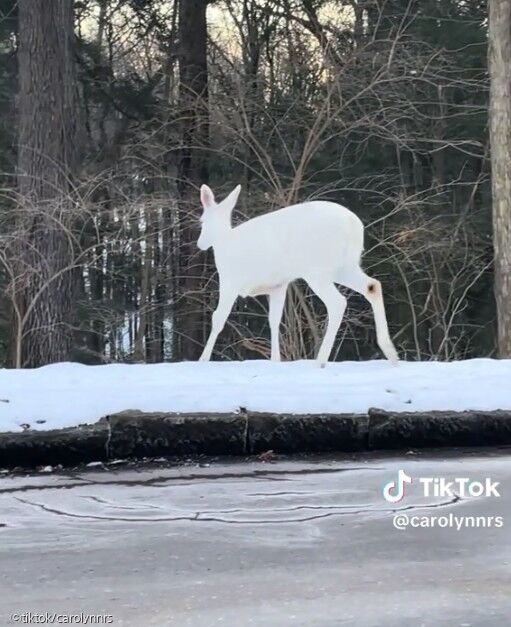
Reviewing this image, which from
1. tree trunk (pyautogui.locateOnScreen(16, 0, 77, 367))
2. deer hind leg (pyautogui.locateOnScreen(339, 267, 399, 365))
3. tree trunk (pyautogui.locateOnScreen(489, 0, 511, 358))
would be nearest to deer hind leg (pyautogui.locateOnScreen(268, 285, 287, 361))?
deer hind leg (pyautogui.locateOnScreen(339, 267, 399, 365))

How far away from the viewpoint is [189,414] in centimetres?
673

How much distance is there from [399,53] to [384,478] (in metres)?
12.6

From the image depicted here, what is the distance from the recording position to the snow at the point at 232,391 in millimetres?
6871

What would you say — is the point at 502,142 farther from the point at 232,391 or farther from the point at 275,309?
the point at 232,391

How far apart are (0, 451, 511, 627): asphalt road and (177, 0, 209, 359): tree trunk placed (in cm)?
1144

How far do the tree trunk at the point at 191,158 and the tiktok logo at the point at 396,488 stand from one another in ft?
37.4

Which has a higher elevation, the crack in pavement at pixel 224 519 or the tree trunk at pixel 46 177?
the tree trunk at pixel 46 177

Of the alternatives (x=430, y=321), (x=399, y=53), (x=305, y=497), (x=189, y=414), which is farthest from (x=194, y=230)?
(x=305, y=497)

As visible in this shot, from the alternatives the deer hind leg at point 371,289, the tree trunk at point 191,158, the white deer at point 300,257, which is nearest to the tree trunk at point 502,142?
the tree trunk at point 191,158

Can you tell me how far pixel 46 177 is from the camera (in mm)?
14516

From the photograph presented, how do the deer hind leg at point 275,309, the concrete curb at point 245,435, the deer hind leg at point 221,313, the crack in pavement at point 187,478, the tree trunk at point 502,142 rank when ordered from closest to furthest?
the crack in pavement at point 187,478, the concrete curb at point 245,435, the deer hind leg at point 221,313, the deer hind leg at point 275,309, the tree trunk at point 502,142

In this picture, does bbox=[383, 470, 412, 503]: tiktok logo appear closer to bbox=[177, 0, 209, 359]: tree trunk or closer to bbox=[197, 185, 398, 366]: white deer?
bbox=[197, 185, 398, 366]: white deer

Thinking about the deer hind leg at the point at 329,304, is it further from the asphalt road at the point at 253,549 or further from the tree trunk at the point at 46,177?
the tree trunk at the point at 46,177

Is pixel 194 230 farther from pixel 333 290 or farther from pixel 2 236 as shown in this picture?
pixel 333 290
